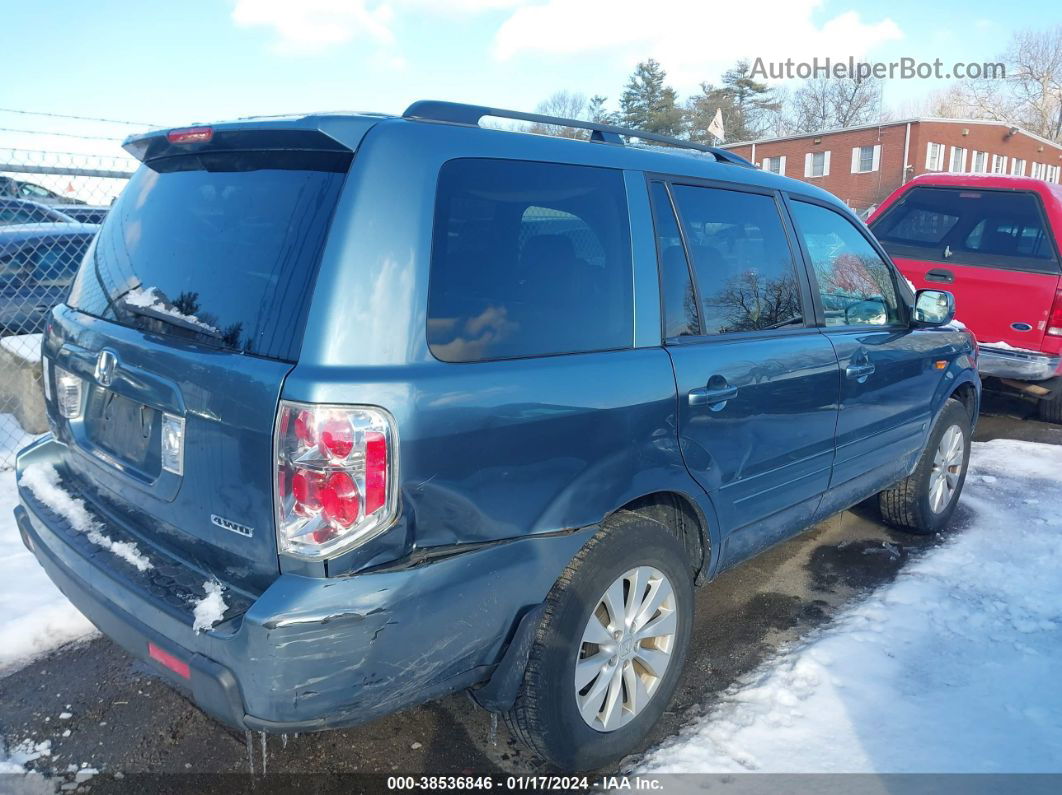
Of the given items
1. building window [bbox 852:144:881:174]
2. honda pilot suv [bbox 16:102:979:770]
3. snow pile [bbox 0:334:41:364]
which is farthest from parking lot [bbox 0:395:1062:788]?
building window [bbox 852:144:881:174]

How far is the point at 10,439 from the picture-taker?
5.29 m

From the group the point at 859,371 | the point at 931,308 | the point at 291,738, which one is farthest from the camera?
the point at 931,308

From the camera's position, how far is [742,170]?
3.28 m

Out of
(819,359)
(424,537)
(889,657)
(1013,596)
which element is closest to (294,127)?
(424,537)

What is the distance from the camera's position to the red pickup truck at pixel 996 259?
6.22 m

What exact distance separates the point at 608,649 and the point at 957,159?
139ft

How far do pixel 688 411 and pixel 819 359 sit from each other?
978 millimetres

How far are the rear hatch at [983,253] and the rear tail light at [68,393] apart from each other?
6333mm

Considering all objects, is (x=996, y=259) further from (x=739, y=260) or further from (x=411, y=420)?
(x=411, y=420)

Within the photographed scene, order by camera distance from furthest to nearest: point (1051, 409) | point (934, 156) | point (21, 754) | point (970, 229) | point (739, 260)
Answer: point (934, 156), point (1051, 409), point (970, 229), point (739, 260), point (21, 754)

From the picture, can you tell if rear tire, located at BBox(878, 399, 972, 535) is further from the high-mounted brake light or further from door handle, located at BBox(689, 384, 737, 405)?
the high-mounted brake light

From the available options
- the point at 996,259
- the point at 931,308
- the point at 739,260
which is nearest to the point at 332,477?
the point at 739,260

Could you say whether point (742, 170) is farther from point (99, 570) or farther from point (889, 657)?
point (99, 570)

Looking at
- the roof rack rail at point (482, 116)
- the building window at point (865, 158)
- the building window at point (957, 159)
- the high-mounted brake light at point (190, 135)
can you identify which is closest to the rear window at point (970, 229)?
the roof rack rail at point (482, 116)
